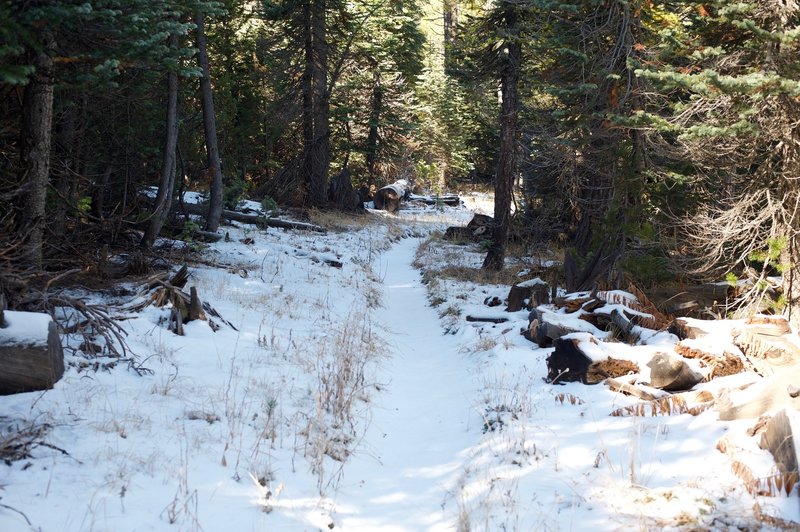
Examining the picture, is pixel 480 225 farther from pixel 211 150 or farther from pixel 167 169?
pixel 167 169

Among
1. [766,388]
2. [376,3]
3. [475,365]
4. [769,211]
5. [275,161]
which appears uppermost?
[376,3]

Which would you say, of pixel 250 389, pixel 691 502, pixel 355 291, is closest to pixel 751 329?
pixel 691 502

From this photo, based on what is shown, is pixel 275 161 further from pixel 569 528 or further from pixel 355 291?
pixel 569 528

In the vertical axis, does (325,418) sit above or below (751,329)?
below

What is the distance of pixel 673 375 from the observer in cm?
619

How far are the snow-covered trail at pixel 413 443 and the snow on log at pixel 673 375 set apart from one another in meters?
2.03

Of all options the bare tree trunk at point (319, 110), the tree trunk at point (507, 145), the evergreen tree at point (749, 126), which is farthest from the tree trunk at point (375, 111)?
the evergreen tree at point (749, 126)

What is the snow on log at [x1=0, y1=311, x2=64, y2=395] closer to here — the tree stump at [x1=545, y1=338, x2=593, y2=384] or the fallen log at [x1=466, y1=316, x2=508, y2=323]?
the tree stump at [x1=545, y1=338, x2=593, y2=384]

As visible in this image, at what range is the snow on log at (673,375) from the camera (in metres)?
6.16

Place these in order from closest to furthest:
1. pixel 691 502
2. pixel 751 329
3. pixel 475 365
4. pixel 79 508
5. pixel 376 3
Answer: pixel 79 508, pixel 691 502, pixel 751 329, pixel 475 365, pixel 376 3

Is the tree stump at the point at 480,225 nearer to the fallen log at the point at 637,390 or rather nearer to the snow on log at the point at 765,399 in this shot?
the fallen log at the point at 637,390

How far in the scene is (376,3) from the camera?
27531mm

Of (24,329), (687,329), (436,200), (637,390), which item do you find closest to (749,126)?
(687,329)

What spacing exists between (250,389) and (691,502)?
13.6ft
